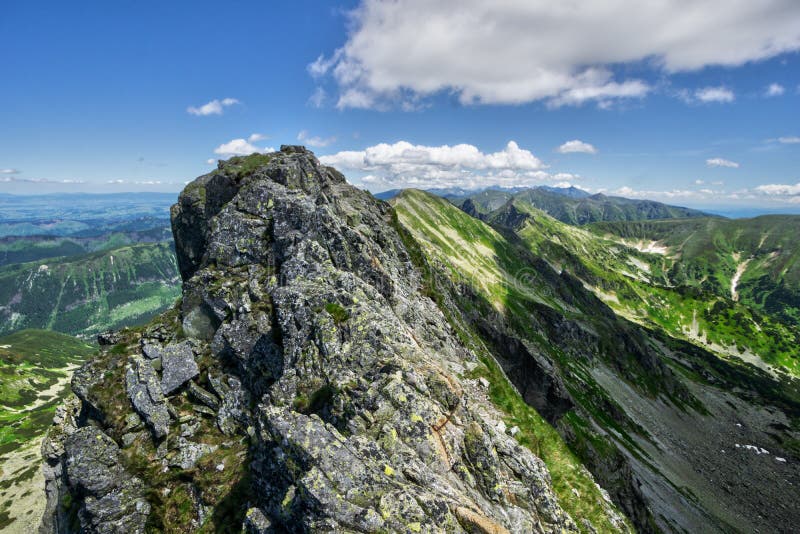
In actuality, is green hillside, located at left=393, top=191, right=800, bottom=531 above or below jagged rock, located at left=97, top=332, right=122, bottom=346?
below

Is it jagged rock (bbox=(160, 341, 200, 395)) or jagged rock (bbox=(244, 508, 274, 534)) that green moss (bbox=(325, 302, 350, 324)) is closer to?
jagged rock (bbox=(160, 341, 200, 395))

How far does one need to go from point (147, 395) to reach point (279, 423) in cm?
1423

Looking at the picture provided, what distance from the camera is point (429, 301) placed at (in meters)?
52.8

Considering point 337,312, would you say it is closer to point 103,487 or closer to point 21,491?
point 103,487

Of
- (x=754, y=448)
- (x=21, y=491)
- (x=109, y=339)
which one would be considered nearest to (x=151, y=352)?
(x=109, y=339)

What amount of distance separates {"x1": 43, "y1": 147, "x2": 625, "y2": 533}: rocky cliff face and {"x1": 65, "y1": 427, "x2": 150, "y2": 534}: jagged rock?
0.21 ft

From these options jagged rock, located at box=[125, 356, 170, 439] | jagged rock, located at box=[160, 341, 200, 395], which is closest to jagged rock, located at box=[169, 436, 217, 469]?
jagged rock, located at box=[125, 356, 170, 439]

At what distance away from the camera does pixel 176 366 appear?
86.9ft

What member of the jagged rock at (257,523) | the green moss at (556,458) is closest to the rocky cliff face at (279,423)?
the jagged rock at (257,523)

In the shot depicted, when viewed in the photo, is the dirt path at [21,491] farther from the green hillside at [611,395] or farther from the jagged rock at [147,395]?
the green hillside at [611,395]

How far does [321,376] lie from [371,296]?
8533 mm

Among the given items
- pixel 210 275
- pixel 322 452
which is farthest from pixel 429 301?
pixel 322 452

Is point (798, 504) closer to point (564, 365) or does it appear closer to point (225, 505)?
point (564, 365)

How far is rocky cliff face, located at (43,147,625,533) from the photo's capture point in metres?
16.3
